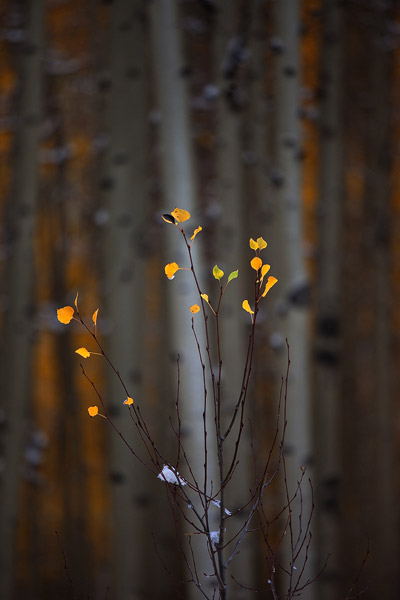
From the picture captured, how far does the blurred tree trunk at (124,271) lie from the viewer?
2.46 metres

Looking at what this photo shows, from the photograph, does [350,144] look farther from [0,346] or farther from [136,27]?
[0,346]

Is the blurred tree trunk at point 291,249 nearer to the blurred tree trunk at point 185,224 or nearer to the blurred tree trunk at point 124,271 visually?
the blurred tree trunk at point 185,224

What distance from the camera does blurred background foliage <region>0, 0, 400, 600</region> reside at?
230 centimetres

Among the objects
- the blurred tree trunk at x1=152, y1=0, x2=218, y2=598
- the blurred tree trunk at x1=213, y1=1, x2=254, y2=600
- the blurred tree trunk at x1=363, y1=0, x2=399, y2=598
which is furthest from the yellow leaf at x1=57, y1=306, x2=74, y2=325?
the blurred tree trunk at x1=363, y1=0, x2=399, y2=598

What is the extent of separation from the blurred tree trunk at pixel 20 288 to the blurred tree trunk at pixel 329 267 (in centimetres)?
157

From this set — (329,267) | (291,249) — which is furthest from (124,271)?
(329,267)

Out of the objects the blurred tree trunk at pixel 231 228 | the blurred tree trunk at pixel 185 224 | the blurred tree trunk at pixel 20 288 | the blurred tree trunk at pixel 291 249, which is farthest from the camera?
the blurred tree trunk at pixel 20 288

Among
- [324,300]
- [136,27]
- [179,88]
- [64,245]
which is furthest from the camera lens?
[64,245]

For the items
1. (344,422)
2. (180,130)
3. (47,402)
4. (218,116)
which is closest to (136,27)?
(218,116)

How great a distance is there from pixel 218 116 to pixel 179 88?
46 cm

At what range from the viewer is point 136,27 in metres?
2.54

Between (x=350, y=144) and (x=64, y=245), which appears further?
(x=350, y=144)

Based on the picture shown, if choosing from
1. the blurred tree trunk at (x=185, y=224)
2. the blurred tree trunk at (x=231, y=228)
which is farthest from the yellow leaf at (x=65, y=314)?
the blurred tree trunk at (x=231, y=228)

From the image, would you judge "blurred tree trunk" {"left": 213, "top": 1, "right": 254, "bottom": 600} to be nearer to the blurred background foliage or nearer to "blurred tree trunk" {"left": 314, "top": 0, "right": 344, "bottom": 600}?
the blurred background foliage
